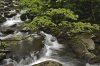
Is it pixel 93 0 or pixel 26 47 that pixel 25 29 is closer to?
pixel 26 47

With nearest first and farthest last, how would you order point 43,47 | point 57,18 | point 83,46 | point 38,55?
1. point 38,55
2. point 83,46
3. point 43,47
4. point 57,18

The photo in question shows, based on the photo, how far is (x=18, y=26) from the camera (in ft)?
63.4

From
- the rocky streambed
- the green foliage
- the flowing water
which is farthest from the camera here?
the green foliage

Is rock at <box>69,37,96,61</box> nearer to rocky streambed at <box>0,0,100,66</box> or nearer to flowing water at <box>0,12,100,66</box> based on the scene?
rocky streambed at <box>0,0,100,66</box>

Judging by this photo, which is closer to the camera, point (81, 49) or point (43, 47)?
point (81, 49)

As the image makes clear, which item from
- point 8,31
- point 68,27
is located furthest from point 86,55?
point 8,31

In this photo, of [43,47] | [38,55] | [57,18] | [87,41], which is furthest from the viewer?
[57,18]

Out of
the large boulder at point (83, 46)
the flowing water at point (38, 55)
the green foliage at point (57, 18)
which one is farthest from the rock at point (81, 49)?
the green foliage at point (57, 18)

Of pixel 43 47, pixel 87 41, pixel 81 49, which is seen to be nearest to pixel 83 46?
pixel 81 49

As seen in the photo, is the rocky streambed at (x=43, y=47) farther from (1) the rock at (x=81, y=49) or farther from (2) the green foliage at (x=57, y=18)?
(2) the green foliage at (x=57, y=18)

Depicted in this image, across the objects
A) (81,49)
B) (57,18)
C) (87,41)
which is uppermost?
(57,18)

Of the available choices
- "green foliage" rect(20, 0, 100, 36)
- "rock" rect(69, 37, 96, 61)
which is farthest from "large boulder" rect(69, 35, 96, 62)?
"green foliage" rect(20, 0, 100, 36)

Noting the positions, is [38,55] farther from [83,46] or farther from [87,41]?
[87,41]

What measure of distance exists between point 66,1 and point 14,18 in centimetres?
627
